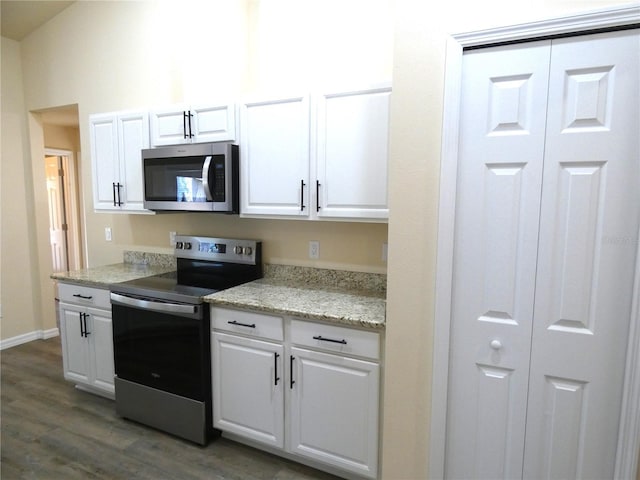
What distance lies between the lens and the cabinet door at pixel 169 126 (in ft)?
8.68

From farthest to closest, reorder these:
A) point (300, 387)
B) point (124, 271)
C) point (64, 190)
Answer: point (64, 190)
point (124, 271)
point (300, 387)

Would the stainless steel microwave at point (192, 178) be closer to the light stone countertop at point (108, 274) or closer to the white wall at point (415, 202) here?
the light stone countertop at point (108, 274)

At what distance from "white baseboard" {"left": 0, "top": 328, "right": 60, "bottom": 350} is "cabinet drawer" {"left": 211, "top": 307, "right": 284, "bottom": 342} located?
300cm

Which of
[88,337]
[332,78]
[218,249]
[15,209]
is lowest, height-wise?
[88,337]

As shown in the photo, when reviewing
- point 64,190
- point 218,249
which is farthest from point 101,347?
point 64,190

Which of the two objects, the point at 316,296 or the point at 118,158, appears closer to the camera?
the point at 316,296

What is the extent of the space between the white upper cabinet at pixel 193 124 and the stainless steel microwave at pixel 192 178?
4.0 inches

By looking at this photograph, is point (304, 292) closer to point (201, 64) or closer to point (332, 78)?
point (332, 78)

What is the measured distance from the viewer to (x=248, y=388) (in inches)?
88.4

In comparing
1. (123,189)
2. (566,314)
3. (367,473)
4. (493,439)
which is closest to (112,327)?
(123,189)

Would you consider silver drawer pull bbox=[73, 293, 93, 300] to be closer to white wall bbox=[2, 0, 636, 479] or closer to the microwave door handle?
white wall bbox=[2, 0, 636, 479]

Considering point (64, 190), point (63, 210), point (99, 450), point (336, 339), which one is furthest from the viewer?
point (63, 210)

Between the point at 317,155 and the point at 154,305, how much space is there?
135 cm

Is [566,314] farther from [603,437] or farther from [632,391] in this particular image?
[603,437]
